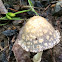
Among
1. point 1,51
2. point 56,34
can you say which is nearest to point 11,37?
point 1,51

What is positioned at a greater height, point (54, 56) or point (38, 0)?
point (38, 0)

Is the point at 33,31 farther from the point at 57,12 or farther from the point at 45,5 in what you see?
the point at 45,5

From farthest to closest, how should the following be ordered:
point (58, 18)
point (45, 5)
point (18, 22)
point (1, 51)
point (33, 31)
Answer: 1. point (45, 5)
2. point (58, 18)
3. point (18, 22)
4. point (1, 51)
5. point (33, 31)

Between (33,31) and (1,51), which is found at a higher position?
(33,31)

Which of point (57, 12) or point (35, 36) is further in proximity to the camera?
point (57, 12)

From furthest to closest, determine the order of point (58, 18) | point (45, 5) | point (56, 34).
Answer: point (45, 5), point (58, 18), point (56, 34)

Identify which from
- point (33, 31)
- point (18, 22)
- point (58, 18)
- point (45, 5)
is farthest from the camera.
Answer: point (45, 5)

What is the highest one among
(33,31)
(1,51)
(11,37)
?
(33,31)

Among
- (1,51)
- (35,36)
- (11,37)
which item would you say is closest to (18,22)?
(11,37)

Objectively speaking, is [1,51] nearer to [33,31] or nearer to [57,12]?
[33,31]
